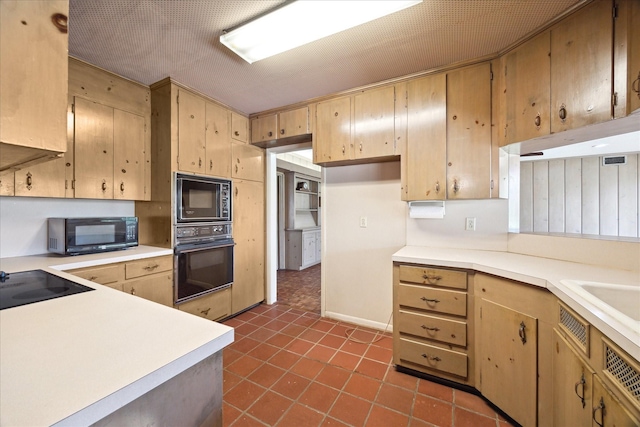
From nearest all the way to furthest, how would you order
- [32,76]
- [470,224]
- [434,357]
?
[32,76] < [434,357] < [470,224]

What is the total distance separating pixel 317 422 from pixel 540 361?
1.29m

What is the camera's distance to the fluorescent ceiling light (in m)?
1.46

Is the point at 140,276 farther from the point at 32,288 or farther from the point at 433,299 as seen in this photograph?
the point at 433,299

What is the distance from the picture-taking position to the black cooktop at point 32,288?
972 mm

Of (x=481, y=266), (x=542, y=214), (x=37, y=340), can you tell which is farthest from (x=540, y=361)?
(x=542, y=214)

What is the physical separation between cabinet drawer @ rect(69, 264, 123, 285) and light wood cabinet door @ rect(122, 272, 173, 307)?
0.10 meters

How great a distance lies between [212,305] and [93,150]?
178cm

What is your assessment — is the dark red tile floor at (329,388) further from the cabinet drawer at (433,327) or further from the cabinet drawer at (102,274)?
the cabinet drawer at (102,274)

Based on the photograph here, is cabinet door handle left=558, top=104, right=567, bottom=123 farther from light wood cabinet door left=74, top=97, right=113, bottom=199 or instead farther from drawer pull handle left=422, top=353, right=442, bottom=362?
light wood cabinet door left=74, top=97, right=113, bottom=199

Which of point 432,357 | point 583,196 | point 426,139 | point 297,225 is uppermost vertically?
point 426,139

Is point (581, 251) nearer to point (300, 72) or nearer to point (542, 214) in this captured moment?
point (300, 72)

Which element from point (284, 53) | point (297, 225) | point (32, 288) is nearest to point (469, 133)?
point (284, 53)

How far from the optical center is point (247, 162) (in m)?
3.12

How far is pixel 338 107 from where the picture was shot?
256 centimetres
